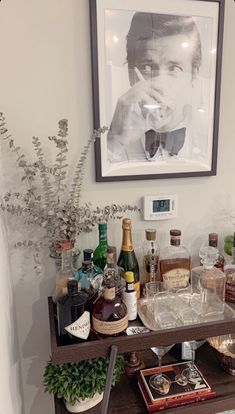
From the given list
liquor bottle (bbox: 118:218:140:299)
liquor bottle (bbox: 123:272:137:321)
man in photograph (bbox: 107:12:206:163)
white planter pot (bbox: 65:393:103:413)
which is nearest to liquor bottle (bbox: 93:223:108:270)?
liquor bottle (bbox: 118:218:140:299)

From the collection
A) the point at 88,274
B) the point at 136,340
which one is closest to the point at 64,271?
the point at 88,274

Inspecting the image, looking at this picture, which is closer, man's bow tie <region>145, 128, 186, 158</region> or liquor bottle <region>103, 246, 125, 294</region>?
liquor bottle <region>103, 246, 125, 294</region>

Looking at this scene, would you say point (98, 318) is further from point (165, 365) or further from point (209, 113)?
point (209, 113)

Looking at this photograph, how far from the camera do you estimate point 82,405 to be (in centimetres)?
100

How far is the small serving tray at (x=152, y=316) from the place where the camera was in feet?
3.22

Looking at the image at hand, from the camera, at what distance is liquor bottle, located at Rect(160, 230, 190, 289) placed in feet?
3.66

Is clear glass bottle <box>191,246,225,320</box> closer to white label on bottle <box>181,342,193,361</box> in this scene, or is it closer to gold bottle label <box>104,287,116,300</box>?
white label on bottle <box>181,342,193,361</box>

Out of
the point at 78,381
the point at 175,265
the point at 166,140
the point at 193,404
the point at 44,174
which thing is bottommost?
the point at 193,404

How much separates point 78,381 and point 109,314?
25 centimetres

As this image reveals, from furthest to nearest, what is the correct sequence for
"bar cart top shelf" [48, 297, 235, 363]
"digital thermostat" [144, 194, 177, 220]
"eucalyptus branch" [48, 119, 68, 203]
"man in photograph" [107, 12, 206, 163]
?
1. "digital thermostat" [144, 194, 177, 220]
2. "man in photograph" [107, 12, 206, 163]
3. "eucalyptus branch" [48, 119, 68, 203]
4. "bar cart top shelf" [48, 297, 235, 363]

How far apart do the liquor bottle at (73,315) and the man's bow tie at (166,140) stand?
0.56m

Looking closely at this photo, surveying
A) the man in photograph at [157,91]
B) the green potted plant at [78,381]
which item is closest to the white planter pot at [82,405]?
the green potted plant at [78,381]

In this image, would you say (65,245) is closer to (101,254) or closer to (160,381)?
(101,254)

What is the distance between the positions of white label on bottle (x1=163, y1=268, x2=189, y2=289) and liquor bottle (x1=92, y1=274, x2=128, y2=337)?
0.24 meters
